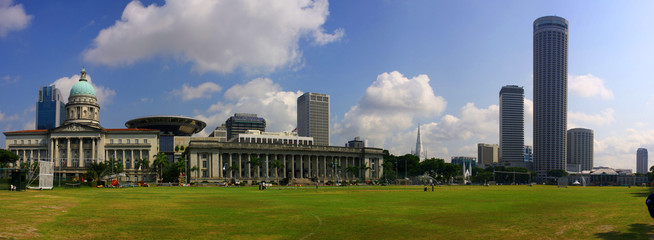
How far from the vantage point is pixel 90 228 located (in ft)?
84.2

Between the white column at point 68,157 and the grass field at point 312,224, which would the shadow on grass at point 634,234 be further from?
the white column at point 68,157

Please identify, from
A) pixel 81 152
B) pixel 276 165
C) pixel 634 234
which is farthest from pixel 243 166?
pixel 634 234

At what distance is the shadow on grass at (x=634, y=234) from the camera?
72.0ft

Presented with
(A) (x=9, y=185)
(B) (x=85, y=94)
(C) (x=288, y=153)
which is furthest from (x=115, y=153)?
(A) (x=9, y=185)

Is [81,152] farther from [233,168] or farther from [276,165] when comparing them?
[276,165]

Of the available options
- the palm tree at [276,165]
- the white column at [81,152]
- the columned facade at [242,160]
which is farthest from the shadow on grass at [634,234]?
the white column at [81,152]

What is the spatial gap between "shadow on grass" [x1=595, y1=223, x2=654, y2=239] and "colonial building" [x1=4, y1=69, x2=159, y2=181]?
556ft

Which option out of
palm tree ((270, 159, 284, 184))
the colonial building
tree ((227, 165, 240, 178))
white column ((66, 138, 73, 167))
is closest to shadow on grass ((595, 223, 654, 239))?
tree ((227, 165, 240, 178))

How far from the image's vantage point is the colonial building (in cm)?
17112

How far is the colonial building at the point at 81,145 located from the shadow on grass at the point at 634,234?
170 metres

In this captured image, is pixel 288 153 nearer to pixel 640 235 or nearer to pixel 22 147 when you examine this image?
pixel 22 147

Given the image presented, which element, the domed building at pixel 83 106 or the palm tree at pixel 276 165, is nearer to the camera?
the palm tree at pixel 276 165

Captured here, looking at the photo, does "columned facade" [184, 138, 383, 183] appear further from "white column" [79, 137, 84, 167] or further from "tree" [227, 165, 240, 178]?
"white column" [79, 137, 84, 167]

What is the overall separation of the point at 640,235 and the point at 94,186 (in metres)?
96.1
